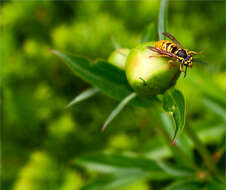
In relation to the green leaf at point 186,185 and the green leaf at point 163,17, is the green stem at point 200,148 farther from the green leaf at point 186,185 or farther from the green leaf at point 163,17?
the green leaf at point 163,17

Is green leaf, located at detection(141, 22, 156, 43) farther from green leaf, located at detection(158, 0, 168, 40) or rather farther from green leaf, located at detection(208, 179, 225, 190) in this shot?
green leaf, located at detection(208, 179, 225, 190)

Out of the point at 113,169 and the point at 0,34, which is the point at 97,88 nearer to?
the point at 113,169

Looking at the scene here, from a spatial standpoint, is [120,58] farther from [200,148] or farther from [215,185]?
[215,185]

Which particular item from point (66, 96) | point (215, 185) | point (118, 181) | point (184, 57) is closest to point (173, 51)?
point (184, 57)

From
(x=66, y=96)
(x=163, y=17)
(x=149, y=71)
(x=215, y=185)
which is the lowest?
(x=215, y=185)

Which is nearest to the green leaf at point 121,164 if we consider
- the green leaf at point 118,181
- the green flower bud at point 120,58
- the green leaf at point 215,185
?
the green leaf at point 118,181

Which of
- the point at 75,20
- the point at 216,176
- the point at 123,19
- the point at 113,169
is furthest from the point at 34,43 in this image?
the point at 216,176

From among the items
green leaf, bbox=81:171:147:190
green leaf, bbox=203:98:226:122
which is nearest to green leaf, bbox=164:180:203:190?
green leaf, bbox=81:171:147:190
